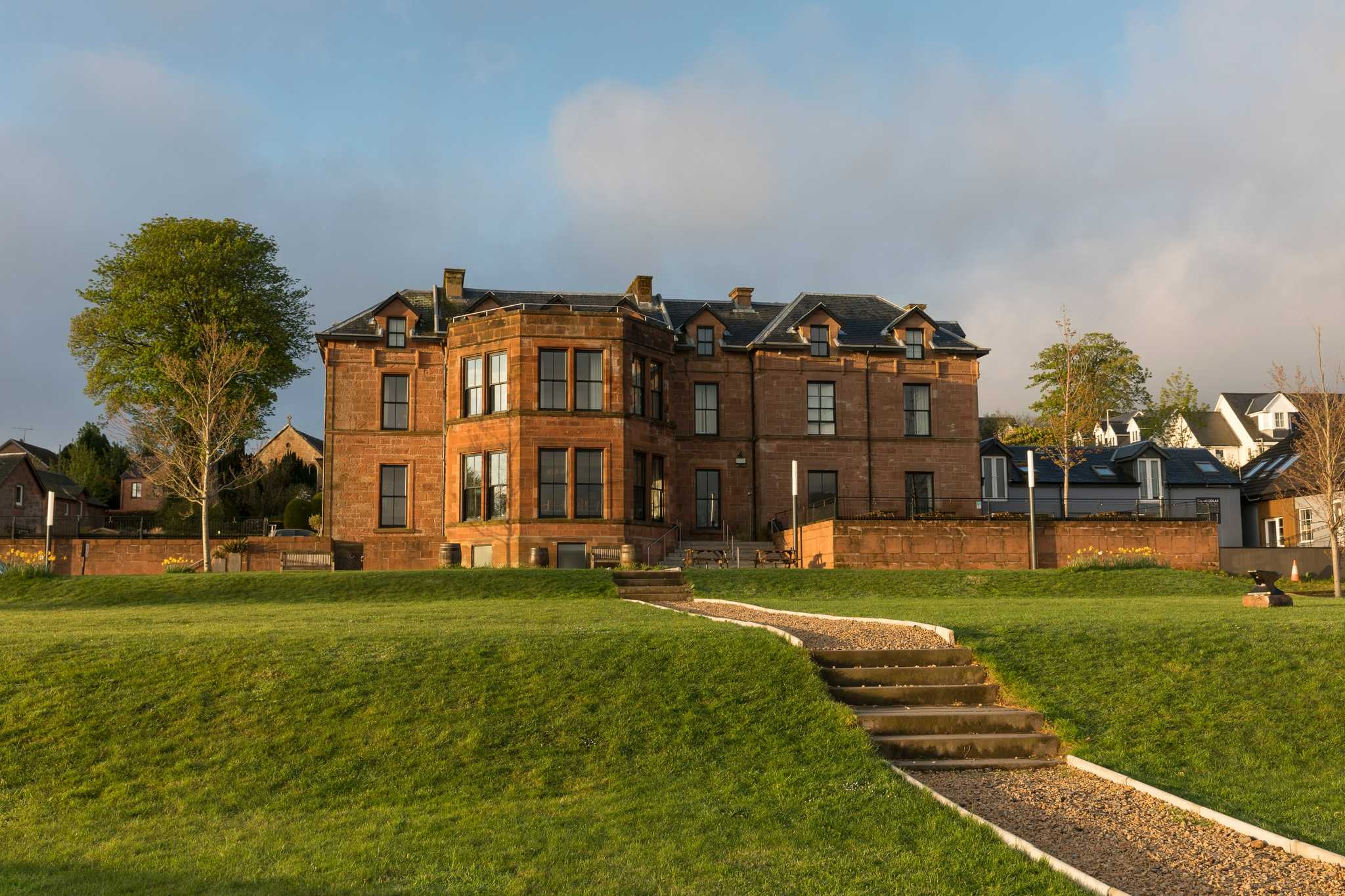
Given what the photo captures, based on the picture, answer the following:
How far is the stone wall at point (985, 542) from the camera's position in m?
31.6

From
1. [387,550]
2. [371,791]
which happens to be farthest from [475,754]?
[387,550]

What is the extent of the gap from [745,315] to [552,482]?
1286 cm

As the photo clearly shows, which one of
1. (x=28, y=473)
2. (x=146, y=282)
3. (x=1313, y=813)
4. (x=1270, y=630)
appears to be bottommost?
(x=1313, y=813)

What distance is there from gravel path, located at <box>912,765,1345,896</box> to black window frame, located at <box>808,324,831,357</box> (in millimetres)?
29312

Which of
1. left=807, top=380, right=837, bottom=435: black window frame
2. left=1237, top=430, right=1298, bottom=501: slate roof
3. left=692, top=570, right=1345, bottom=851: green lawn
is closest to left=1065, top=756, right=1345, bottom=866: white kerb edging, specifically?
left=692, top=570, right=1345, bottom=851: green lawn

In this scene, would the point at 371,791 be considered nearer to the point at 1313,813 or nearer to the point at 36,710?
the point at 36,710

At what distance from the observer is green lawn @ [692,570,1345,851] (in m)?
10.5

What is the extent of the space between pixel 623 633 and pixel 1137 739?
20.8 feet

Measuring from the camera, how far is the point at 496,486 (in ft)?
109

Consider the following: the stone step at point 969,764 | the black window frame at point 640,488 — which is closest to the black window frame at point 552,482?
the black window frame at point 640,488

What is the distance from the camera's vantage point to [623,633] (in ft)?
47.7

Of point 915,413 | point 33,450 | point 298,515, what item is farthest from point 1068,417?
point 33,450

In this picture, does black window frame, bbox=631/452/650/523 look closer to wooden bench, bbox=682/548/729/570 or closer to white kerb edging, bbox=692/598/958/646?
wooden bench, bbox=682/548/729/570

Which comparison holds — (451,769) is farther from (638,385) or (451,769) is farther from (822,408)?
(822,408)
